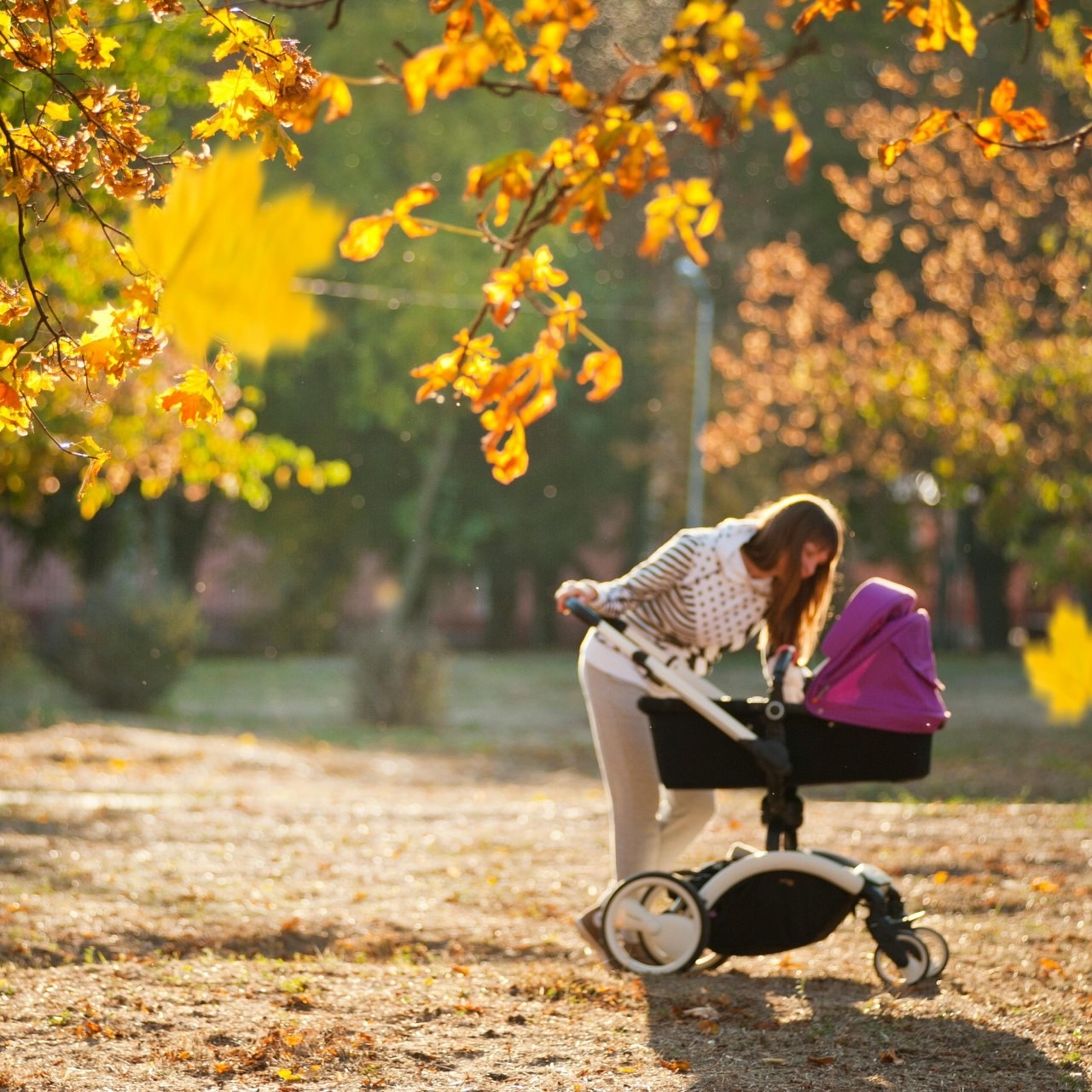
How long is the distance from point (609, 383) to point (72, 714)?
1644 centimetres

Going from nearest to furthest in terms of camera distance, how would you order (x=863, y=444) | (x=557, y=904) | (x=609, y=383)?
(x=609, y=383) < (x=557, y=904) < (x=863, y=444)

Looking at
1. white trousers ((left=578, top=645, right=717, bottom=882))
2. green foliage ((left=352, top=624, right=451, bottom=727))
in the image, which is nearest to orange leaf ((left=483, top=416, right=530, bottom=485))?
white trousers ((left=578, top=645, right=717, bottom=882))

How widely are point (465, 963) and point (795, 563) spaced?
6.17 ft

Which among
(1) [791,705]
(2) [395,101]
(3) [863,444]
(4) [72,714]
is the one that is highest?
(2) [395,101]

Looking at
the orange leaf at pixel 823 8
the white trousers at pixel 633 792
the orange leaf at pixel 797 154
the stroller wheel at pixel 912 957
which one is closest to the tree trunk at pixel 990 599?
the white trousers at pixel 633 792

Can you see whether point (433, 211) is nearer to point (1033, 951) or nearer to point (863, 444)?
point (863, 444)

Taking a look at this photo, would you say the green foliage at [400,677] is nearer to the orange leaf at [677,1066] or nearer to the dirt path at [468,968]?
the dirt path at [468,968]

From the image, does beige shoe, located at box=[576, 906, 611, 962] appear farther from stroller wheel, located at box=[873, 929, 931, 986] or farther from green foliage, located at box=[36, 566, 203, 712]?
green foliage, located at box=[36, 566, 203, 712]

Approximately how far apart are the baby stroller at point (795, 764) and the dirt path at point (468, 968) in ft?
0.60

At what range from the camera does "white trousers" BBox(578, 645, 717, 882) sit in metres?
5.73

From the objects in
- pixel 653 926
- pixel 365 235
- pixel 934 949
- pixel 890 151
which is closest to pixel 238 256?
pixel 365 235

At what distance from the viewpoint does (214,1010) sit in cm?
505

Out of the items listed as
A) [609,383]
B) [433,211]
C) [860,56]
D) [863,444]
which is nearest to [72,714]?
[863,444]

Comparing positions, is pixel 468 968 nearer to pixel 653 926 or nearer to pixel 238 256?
pixel 653 926
